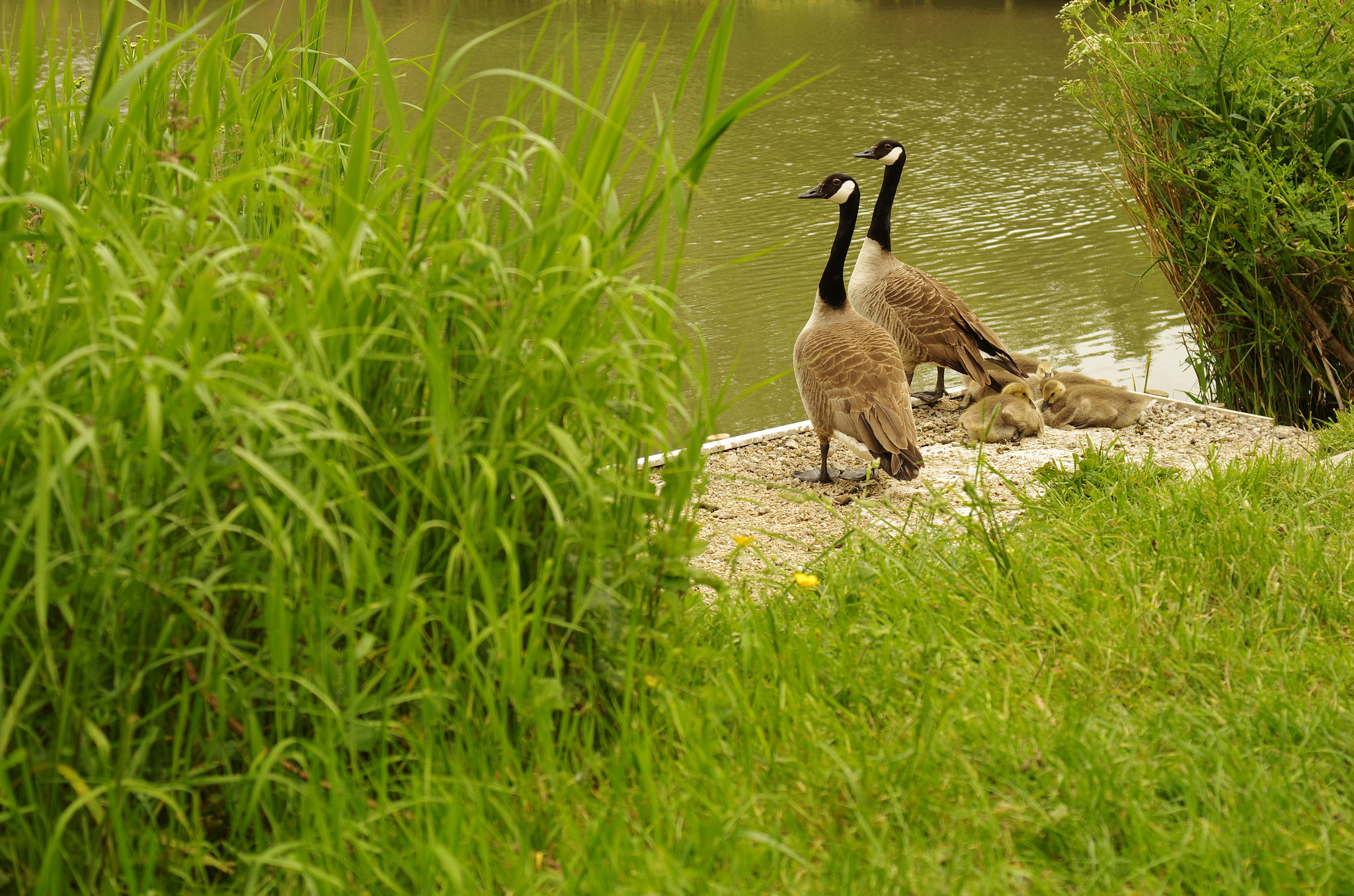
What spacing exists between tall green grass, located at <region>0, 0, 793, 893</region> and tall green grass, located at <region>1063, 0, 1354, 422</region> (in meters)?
3.83

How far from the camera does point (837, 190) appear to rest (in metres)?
5.95

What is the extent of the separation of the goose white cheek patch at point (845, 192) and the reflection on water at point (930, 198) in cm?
80

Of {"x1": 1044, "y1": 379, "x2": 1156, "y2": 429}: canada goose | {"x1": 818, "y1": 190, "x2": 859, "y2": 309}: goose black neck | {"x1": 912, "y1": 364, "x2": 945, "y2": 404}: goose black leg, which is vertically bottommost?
{"x1": 912, "y1": 364, "x2": 945, "y2": 404}: goose black leg

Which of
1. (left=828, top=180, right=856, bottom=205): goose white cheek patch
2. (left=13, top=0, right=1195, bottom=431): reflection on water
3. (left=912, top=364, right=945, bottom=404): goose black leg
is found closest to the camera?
(left=828, top=180, right=856, bottom=205): goose white cheek patch

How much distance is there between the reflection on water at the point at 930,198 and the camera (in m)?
7.84

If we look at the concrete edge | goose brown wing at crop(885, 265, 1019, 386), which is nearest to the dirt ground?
the concrete edge

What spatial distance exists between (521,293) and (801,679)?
3.59 feet

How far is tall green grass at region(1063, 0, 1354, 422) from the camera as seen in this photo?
508 centimetres

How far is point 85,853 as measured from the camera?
193 centimetres

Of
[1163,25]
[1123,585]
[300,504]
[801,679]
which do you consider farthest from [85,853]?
[1163,25]

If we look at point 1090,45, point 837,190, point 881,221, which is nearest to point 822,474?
point 837,190

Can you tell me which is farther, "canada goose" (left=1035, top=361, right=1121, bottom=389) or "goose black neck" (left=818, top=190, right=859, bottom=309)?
"canada goose" (left=1035, top=361, right=1121, bottom=389)

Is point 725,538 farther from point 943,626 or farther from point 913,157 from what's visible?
point 913,157

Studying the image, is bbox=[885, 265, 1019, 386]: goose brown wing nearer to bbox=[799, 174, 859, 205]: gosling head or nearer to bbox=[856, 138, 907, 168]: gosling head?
bbox=[799, 174, 859, 205]: gosling head
